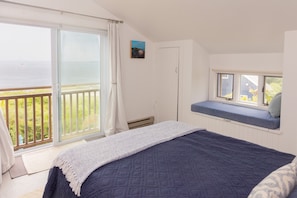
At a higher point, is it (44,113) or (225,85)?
(225,85)

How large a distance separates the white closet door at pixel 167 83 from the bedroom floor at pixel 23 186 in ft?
7.94

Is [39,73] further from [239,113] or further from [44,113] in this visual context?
[239,113]

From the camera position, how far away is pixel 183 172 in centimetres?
146

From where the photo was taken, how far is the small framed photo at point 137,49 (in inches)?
159

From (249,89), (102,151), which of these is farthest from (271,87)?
(102,151)

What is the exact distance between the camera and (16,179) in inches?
97.6

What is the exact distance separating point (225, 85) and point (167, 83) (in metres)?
1.06

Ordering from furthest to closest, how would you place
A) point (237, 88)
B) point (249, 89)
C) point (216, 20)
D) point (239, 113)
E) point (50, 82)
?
1. point (237, 88)
2. point (249, 89)
3. point (50, 82)
4. point (239, 113)
5. point (216, 20)

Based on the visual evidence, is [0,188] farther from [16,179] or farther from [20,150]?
[20,150]

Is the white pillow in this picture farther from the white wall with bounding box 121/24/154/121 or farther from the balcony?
the white wall with bounding box 121/24/154/121

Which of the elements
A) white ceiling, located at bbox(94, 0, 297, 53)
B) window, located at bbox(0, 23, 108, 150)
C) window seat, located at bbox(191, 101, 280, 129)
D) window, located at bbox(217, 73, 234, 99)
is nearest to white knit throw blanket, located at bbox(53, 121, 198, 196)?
window seat, located at bbox(191, 101, 280, 129)

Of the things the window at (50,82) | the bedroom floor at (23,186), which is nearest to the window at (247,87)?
the window at (50,82)

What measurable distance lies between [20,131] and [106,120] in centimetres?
133

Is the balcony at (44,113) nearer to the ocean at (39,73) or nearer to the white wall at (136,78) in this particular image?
the ocean at (39,73)
